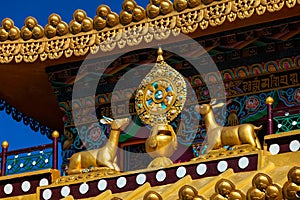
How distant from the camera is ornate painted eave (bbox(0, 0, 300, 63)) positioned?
559 inches

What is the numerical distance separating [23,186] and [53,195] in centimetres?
56

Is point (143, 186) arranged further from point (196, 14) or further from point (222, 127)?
point (196, 14)

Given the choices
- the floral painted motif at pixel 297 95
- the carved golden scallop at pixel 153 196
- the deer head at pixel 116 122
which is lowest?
the carved golden scallop at pixel 153 196

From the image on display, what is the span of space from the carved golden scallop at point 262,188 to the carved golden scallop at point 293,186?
77mm

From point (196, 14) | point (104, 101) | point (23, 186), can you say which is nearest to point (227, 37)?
point (196, 14)

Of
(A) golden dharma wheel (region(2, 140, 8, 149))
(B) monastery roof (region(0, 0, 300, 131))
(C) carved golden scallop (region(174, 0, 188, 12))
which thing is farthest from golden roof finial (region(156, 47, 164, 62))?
(A) golden dharma wheel (region(2, 140, 8, 149))

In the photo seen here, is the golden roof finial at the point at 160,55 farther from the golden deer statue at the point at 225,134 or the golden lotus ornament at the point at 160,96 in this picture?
the golden deer statue at the point at 225,134

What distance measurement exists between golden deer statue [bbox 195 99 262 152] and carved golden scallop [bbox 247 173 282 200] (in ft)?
4.89

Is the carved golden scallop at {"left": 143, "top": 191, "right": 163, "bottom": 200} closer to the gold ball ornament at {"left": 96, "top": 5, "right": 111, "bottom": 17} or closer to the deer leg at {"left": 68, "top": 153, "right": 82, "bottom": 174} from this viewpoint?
the deer leg at {"left": 68, "top": 153, "right": 82, "bottom": 174}

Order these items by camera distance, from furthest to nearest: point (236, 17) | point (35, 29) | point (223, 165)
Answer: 1. point (35, 29)
2. point (236, 17)
3. point (223, 165)

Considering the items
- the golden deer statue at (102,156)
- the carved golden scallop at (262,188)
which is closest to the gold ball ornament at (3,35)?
the golden deer statue at (102,156)

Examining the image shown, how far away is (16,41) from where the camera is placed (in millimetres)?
15430

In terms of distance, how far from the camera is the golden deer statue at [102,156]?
1451cm

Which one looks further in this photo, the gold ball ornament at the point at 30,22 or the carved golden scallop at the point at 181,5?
the gold ball ornament at the point at 30,22
